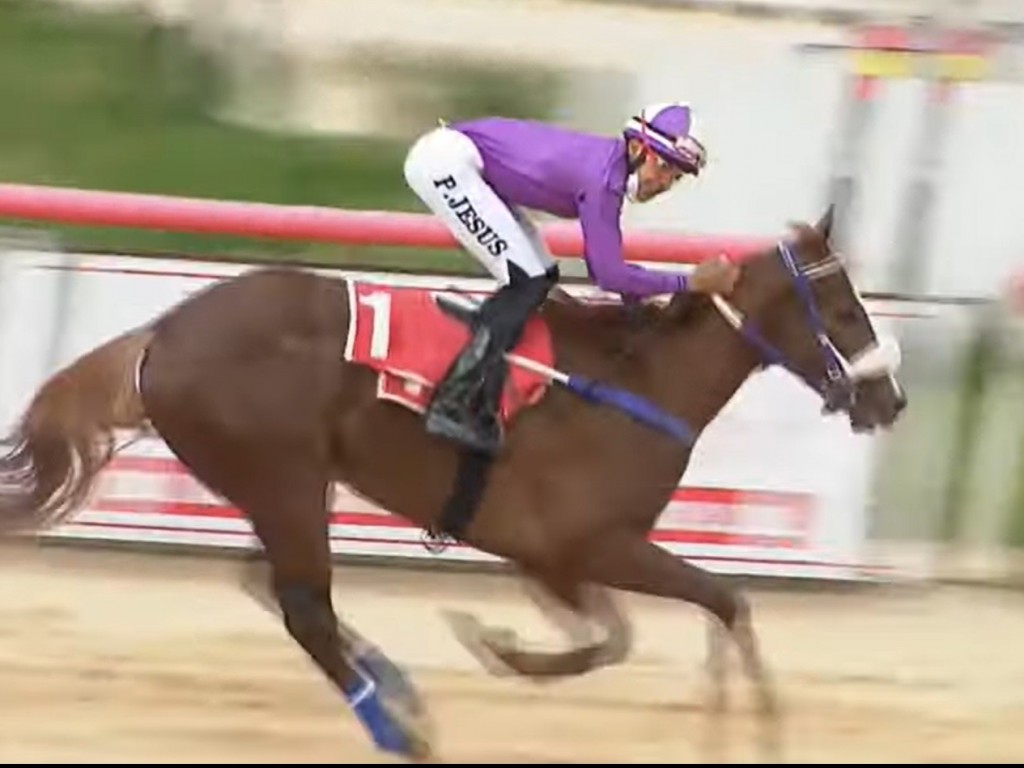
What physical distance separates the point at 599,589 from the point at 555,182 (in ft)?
3.67

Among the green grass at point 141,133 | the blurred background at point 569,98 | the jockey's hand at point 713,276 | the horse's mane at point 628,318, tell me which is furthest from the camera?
the green grass at point 141,133

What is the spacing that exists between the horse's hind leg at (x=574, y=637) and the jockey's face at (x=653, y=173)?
103cm

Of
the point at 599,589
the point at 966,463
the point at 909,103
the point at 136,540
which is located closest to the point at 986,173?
the point at 909,103

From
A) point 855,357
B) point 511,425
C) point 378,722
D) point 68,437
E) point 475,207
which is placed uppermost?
point 475,207

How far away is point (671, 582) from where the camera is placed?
19.8 ft

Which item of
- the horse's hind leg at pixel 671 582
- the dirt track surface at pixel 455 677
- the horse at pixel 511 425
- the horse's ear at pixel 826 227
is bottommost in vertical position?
the dirt track surface at pixel 455 677

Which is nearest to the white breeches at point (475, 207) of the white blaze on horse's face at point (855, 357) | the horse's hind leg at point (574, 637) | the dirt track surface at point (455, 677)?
the white blaze on horse's face at point (855, 357)

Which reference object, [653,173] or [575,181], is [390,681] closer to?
[575,181]

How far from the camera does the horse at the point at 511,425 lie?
6.10 meters

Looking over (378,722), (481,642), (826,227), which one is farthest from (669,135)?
(378,722)

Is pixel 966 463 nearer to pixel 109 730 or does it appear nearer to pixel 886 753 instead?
pixel 886 753

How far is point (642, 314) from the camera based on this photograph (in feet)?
20.8

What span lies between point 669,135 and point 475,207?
1.98ft

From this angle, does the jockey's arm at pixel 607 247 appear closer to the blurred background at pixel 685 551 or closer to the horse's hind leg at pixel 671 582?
the horse's hind leg at pixel 671 582
